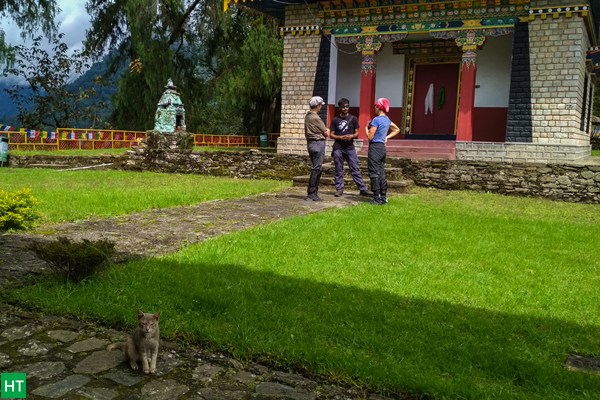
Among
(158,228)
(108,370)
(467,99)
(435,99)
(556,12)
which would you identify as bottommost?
(108,370)

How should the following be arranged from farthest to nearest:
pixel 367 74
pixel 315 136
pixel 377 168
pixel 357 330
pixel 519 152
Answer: pixel 367 74 < pixel 519 152 < pixel 315 136 < pixel 377 168 < pixel 357 330

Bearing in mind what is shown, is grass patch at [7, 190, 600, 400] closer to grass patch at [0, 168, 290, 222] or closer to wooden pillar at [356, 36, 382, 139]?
grass patch at [0, 168, 290, 222]

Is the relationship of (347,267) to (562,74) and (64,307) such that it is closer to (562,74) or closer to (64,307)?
(64,307)

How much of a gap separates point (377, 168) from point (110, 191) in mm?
5057

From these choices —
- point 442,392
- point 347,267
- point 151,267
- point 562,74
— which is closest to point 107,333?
point 151,267

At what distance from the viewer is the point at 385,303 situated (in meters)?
3.88

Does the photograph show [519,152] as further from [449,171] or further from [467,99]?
[449,171]

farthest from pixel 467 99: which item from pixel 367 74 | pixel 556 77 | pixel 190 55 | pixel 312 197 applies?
pixel 190 55

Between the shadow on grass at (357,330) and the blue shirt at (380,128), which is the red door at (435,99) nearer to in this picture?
the blue shirt at (380,128)

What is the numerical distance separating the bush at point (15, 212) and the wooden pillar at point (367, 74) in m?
11.1

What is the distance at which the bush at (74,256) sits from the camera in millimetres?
3885

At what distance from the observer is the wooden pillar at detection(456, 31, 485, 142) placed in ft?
46.9

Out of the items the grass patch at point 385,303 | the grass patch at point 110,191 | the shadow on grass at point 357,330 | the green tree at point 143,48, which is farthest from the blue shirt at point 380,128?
the green tree at point 143,48

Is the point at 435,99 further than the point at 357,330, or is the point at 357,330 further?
the point at 435,99
